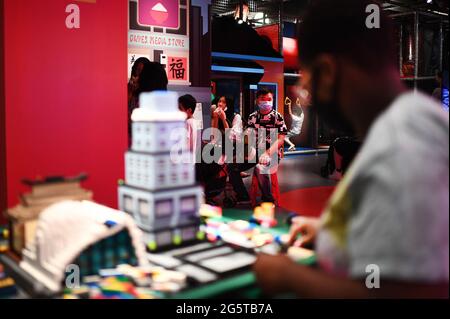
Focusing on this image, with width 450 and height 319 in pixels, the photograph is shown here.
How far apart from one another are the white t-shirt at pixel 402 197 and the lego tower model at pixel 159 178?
2.25 ft

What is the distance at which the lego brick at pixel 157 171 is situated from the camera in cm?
150

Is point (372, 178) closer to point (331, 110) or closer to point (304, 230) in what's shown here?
point (331, 110)

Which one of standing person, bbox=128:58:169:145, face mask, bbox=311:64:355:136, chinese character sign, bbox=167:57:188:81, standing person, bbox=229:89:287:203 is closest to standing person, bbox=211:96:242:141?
standing person, bbox=229:89:287:203

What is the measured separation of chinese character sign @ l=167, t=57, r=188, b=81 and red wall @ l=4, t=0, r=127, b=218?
89.6 inches

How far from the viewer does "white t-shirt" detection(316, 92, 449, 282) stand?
0.87m

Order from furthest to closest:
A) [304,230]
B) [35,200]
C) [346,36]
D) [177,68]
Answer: [177,68], [304,230], [35,200], [346,36]

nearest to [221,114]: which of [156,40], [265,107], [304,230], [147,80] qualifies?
[265,107]

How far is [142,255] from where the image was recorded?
4.87 ft

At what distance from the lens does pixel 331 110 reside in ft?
3.61

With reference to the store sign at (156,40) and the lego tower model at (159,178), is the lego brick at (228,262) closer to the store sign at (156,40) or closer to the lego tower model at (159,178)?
the lego tower model at (159,178)

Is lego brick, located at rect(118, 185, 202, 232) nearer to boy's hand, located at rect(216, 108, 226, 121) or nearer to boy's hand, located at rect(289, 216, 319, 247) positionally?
boy's hand, located at rect(289, 216, 319, 247)

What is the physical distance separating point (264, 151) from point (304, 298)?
5.29 metres

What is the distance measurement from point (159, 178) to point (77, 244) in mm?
328

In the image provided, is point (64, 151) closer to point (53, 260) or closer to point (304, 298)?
point (53, 260)
